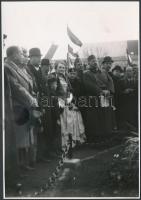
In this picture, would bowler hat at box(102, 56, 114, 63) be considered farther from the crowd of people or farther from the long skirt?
the long skirt

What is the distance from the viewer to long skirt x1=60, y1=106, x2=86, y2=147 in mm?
1595

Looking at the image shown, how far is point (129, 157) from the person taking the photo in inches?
63.2

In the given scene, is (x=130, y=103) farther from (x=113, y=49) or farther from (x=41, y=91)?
(x=41, y=91)

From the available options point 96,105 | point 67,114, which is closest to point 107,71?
point 96,105

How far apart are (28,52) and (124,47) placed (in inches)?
18.5

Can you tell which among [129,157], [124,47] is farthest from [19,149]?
[124,47]

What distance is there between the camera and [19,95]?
1587 mm

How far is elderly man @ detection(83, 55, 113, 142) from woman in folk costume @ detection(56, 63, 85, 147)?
42 millimetres

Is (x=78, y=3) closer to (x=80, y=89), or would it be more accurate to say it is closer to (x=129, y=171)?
(x=80, y=89)

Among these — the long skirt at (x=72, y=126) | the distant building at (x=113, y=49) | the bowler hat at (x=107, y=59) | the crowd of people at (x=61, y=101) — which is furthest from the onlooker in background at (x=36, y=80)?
the bowler hat at (x=107, y=59)

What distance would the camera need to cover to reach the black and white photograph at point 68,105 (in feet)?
5.21

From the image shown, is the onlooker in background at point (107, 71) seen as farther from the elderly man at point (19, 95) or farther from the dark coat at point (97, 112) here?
the elderly man at point (19, 95)

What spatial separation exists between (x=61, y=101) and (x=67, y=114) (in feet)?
0.23

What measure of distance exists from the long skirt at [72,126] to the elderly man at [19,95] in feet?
0.52
